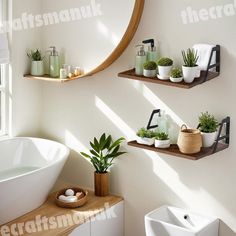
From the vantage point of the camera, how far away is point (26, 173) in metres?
3.18

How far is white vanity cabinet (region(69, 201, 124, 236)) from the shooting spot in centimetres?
329

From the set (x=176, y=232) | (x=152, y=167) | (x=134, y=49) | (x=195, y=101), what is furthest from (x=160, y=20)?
(x=176, y=232)

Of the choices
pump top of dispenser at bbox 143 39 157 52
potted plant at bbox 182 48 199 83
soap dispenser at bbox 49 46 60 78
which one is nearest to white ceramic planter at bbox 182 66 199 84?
potted plant at bbox 182 48 199 83

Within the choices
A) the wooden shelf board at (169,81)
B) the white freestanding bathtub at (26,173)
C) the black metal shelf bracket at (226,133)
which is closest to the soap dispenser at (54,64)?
the white freestanding bathtub at (26,173)

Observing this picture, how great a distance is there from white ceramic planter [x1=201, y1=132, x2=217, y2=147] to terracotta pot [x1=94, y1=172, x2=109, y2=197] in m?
0.77

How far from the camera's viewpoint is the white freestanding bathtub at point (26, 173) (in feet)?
10.0

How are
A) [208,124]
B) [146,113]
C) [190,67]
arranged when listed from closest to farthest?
1. [190,67]
2. [208,124]
3. [146,113]

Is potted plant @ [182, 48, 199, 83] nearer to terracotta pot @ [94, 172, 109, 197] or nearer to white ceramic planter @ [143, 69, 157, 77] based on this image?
white ceramic planter @ [143, 69, 157, 77]

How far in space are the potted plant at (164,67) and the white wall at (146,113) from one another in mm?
135

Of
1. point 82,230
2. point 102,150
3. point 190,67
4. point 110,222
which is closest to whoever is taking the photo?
point 190,67

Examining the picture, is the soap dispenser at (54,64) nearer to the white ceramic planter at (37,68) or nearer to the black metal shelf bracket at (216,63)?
the white ceramic planter at (37,68)

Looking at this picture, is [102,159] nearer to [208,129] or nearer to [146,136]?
[146,136]

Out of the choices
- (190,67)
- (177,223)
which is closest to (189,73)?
(190,67)

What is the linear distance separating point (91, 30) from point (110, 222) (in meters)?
1.22
